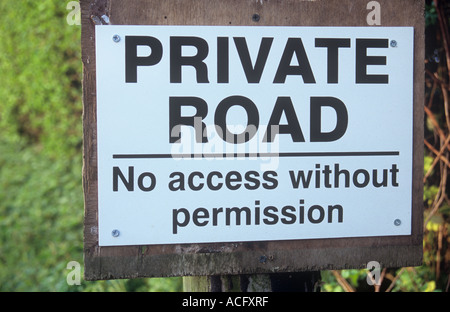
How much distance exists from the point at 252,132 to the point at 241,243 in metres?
0.36

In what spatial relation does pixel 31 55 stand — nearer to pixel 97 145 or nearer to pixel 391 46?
pixel 97 145

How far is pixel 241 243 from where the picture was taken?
151 centimetres

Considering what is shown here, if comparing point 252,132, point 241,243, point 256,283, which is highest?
point 252,132

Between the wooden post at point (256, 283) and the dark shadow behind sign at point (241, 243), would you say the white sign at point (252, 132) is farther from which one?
the wooden post at point (256, 283)

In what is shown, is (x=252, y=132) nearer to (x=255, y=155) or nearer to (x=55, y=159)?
(x=255, y=155)

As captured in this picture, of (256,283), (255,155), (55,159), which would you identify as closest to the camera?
(255,155)

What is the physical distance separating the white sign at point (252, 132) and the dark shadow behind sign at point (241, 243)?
0.09 feet

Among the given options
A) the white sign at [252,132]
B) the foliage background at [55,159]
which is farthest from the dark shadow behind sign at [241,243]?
the foliage background at [55,159]

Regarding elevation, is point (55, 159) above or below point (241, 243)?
above

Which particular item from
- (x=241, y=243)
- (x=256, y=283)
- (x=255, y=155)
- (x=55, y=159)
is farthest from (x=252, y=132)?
(x=55, y=159)

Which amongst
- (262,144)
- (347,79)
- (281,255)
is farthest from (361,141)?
(281,255)

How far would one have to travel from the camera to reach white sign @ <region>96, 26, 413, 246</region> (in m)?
1.47

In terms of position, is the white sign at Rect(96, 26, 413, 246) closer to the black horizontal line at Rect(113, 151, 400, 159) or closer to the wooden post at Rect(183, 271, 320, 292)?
the black horizontal line at Rect(113, 151, 400, 159)

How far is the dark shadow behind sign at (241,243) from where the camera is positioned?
147 centimetres
